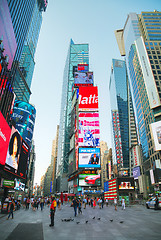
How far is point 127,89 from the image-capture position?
165 metres

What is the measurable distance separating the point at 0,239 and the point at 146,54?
91.2 m

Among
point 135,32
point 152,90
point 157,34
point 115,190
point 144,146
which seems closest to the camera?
point 115,190

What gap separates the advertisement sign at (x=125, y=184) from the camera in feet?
158

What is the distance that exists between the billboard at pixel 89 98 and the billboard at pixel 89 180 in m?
32.8

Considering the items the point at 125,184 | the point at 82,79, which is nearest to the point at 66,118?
the point at 82,79

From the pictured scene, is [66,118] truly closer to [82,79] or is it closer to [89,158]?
[82,79]

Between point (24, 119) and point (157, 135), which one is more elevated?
point (24, 119)

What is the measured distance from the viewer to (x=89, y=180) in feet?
237

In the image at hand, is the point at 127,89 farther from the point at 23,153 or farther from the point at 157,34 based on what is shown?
the point at 23,153

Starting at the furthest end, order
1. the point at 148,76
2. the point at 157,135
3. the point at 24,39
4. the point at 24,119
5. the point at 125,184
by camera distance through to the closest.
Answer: the point at 148,76 → the point at 24,119 → the point at 157,135 → the point at 24,39 → the point at 125,184

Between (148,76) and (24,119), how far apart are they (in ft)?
196

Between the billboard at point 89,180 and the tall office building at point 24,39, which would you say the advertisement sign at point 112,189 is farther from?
the tall office building at point 24,39

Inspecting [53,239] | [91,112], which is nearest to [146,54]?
[91,112]

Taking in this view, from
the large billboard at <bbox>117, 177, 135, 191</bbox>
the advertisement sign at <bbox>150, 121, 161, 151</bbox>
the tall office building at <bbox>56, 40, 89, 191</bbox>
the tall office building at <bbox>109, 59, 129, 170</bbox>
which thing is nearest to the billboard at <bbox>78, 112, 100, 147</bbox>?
the advertisement sign at <bbox>150, 121, 161, 151</bbox>
